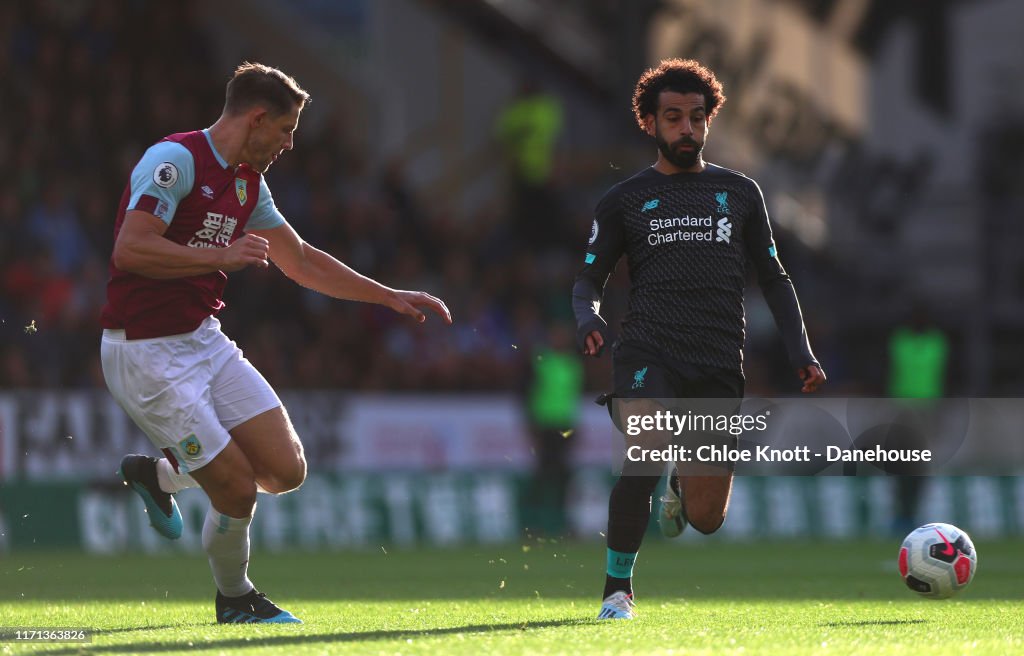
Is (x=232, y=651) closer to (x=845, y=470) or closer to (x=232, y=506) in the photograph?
(x=232, y=506)

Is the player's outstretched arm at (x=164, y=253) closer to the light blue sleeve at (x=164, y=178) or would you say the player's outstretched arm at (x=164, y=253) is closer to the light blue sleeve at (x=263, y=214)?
the light blue sleeve at (x=164, y=178)

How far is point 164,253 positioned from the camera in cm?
685

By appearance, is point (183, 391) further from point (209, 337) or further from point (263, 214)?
point (263, 214)

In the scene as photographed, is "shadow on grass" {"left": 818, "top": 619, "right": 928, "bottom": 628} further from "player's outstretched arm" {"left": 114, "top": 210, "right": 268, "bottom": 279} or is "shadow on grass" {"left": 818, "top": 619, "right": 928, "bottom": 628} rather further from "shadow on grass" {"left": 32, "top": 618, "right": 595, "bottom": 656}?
"player's outstretched arm" {"left": 114, "top": 210, "right": 268, "bottom": 279}

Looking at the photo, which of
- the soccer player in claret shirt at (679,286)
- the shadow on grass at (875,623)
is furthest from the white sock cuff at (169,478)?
the shadow on grass at (875,623)

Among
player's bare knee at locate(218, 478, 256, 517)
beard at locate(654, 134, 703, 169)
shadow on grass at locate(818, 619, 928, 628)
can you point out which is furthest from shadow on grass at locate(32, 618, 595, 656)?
beard at locate(654, 134, 703, 169)

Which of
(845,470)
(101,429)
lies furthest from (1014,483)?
(101,429)

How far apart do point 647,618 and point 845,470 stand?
1001 centimetres

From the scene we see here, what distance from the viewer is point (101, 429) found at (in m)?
15.2

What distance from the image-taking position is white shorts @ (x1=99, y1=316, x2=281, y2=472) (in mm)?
7145

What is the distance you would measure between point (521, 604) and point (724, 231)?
233cm

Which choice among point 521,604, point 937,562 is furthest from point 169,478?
point 937,562

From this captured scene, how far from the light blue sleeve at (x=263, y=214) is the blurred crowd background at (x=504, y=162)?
316 inches

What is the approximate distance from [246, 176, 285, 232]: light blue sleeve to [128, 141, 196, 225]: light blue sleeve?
0.54 metres
